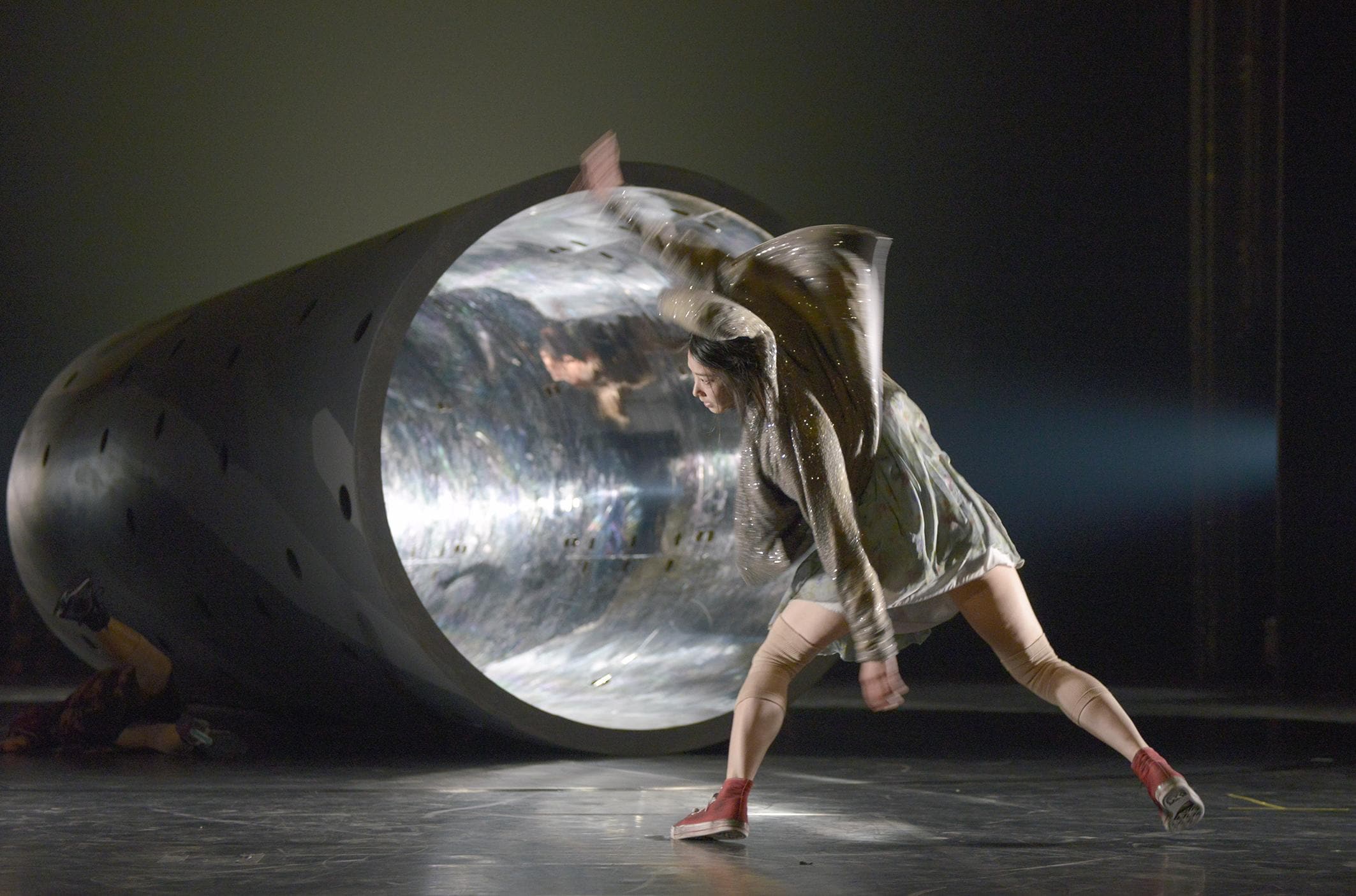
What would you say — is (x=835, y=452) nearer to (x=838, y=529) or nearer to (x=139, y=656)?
(x=838, y=529)

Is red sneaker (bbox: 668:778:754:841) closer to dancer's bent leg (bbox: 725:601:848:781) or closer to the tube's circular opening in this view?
dancer's bent leg (bbox: 725:601:848:781)

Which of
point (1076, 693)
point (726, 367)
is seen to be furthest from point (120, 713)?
point (1076, 693)

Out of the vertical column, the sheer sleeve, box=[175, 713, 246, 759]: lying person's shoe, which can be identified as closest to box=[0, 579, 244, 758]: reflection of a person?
box=[175, 713, 246, 759]: lying person's shoe

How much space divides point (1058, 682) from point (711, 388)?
31.2 inches

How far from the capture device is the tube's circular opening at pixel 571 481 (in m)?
4.84

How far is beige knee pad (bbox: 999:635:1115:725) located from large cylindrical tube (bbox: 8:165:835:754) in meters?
1.40

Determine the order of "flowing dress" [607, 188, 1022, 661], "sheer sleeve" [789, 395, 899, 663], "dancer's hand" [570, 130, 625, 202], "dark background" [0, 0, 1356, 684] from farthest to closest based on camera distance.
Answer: "dark background" [0, 0, 1356, 684], "dancer's hand" [570, 130, 625, 202], "flowing dress" [607, 188, 1022, 661], "sheer sleeve" [789, 395, 899, 663]

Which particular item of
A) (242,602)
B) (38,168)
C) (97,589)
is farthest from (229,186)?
(242,602)

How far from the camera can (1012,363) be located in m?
7.24

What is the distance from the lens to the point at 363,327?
3943mm

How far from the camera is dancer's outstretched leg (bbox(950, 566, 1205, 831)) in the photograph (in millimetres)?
2803

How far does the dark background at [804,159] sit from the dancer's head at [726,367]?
14.2 ft

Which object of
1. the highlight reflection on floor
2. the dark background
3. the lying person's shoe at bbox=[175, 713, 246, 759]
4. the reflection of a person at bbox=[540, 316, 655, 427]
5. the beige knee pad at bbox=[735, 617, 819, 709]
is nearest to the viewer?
the highlight reflection on floor

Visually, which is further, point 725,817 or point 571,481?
point 571,481
